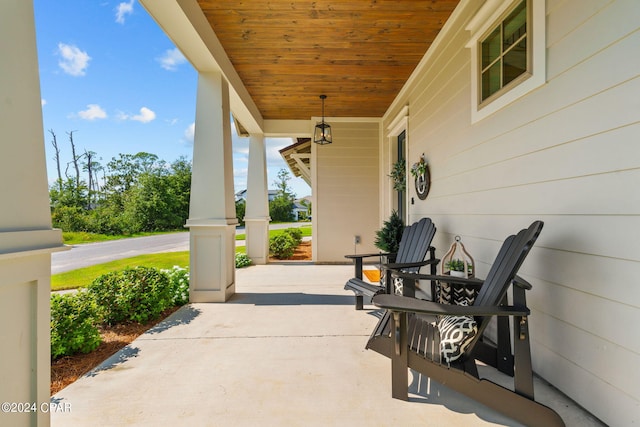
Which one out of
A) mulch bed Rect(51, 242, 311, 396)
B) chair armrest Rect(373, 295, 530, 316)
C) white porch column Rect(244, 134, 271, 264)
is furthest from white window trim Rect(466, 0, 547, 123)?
white porch column Rect(244, 134, 271, 264)

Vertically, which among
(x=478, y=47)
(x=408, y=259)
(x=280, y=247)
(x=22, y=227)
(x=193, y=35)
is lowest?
(x=280, y=247)

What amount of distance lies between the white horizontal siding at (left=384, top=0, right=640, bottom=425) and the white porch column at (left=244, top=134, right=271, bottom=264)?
490cm

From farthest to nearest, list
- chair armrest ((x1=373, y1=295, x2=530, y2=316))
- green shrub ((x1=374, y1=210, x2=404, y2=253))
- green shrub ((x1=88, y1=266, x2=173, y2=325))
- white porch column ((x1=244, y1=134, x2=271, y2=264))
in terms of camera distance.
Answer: white porch column ((x1=244, y1=134, x2=271, y2=264)) → green shrub ((x1=374, y1=210, x2=404, y2=253)) → green shrub ((x1=88, y1=266, x2=173, y2=325)) → chair armrest ((x1=373, y1=295, x2=530, y2=316))

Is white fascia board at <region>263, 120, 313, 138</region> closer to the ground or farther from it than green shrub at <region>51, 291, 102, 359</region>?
farther from it

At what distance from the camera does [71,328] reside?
7.44 feet

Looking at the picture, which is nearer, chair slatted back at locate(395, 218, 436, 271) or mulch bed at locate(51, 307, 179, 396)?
mulch bed at locate(51, 307, 179, 396)

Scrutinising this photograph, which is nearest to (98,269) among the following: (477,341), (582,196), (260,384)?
(260,384)

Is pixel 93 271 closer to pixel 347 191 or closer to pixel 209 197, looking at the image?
pixel 209 197

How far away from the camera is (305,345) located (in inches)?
98.0

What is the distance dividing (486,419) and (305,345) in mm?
1322

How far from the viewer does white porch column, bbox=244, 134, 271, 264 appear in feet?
21.8

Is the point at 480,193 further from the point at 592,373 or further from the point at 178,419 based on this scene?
the point at 178,419

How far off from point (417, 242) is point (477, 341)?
1715 mm

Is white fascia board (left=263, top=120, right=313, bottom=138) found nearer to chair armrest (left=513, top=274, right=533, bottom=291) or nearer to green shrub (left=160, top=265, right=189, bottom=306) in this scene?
green shrub (left=160, top=265, right=189, bottom=306)
